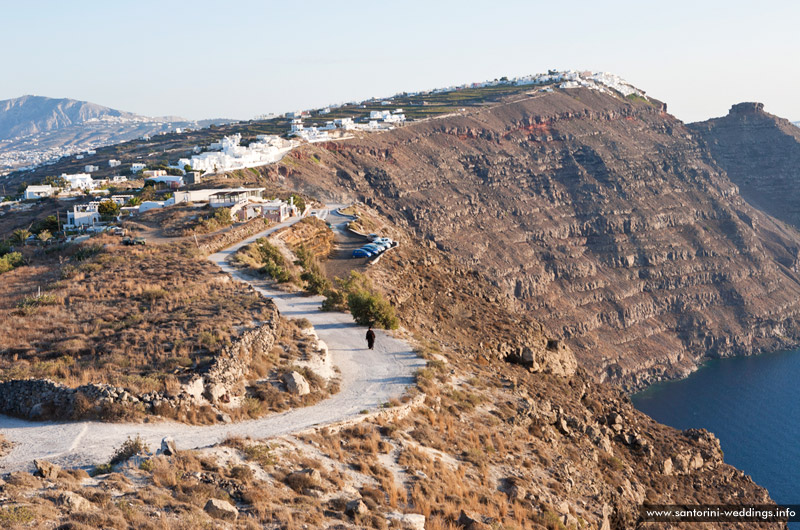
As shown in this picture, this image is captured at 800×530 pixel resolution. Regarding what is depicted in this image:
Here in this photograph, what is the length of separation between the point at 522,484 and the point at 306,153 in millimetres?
65931

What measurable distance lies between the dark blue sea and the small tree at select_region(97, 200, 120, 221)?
175 ft

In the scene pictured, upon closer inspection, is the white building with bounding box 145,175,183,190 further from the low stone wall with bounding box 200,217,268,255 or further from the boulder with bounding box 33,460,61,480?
the boulder with bounding box 33,460,61,480

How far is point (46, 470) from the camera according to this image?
10.1m

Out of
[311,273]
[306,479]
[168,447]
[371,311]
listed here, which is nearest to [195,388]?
[168,447]

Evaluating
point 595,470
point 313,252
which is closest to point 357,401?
point 595,470

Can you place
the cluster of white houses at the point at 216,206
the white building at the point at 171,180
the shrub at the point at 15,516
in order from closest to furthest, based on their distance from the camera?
the shrub at the point at 15,516 → the cluster of white houses at the point at 216,206 → the white building at the point at 171,180

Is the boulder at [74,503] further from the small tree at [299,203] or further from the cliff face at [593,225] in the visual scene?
the cliff face at [593,225]

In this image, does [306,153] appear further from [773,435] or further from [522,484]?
[522,484]

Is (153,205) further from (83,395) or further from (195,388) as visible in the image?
(83,395)

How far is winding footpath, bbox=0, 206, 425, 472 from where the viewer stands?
38.2 feet

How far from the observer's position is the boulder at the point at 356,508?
36.0 ft

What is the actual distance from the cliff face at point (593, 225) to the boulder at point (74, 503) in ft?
192

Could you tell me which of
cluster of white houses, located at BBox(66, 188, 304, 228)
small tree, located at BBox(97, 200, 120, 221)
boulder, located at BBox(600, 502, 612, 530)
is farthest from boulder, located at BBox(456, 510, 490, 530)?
small tree, located at BBox(97, 200, 120, 221)

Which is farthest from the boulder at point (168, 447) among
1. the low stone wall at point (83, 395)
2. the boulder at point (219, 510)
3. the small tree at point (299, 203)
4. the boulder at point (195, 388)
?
the small tree at point (299, 203)
